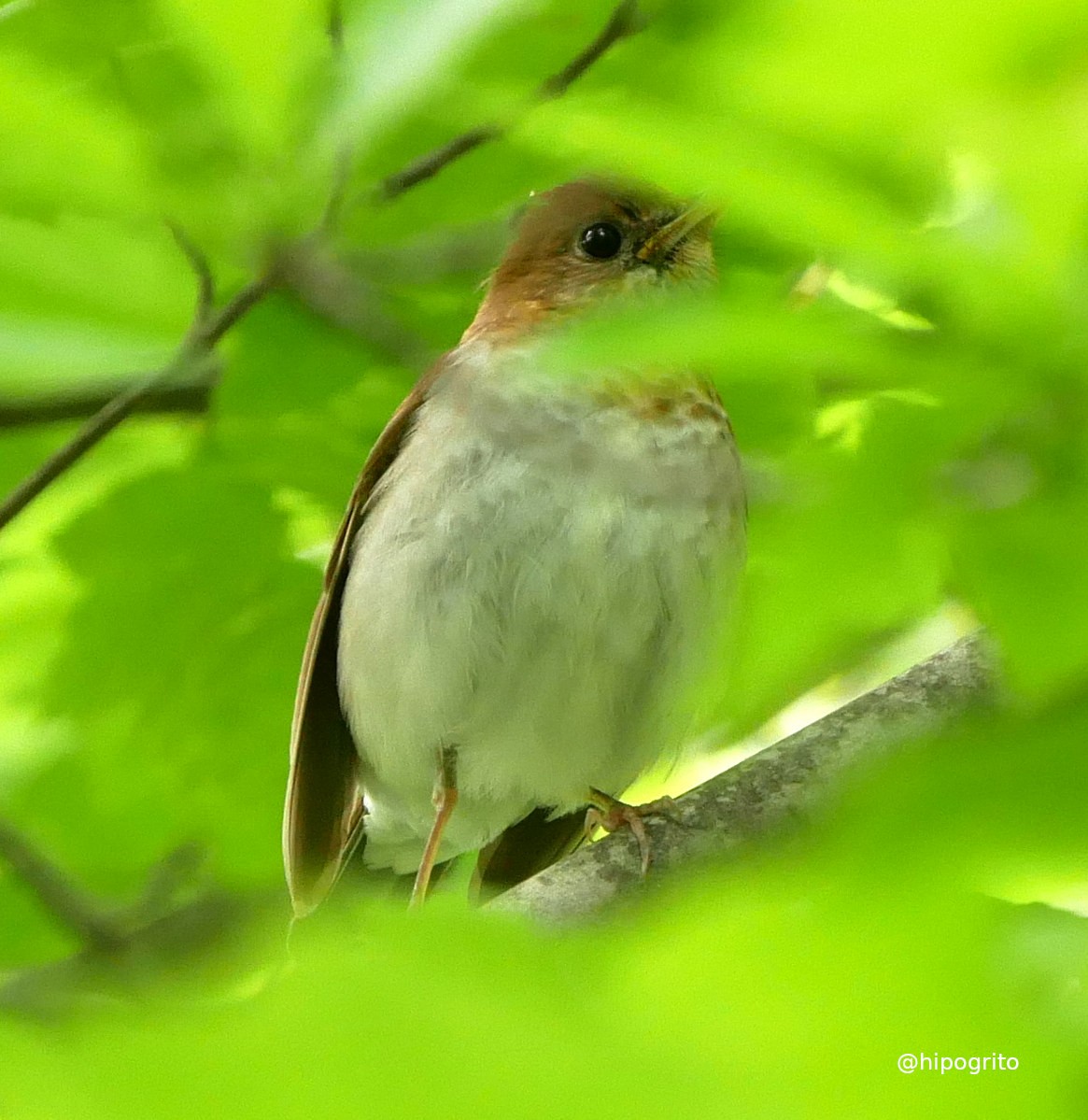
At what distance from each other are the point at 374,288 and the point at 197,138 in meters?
0.99

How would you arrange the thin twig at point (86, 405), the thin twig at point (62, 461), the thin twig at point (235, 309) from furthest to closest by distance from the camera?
the thin twig at point (86, 405) < the thin twig at point (62, 461) < the thin twig at point (235, 309)

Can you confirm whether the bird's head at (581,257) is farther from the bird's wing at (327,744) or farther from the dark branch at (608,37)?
the dark branch at (608,37)

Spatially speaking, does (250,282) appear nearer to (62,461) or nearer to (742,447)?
(62,461)

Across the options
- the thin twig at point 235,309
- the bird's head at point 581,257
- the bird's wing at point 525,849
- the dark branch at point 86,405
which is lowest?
the bird's wing at point 525,849

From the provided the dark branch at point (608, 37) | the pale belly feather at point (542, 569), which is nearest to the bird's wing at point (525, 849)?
the pale belly feather at point (542, 569)

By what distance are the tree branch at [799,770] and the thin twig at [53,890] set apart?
4.58 feet

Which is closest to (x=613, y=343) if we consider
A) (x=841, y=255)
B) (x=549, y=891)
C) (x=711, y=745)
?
(x=841, y=255)

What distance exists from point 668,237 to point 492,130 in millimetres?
1378

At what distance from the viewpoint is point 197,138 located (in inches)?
73.2

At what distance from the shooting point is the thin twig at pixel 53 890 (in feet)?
11.3

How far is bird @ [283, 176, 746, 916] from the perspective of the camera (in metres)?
3.28

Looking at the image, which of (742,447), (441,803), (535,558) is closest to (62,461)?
(535,558)

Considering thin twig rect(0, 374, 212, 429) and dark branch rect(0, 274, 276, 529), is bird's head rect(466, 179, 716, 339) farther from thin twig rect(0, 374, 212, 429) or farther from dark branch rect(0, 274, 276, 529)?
dark branch rect(0, 274, 276, 529)

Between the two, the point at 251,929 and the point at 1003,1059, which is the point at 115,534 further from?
the point at 1003,1059
